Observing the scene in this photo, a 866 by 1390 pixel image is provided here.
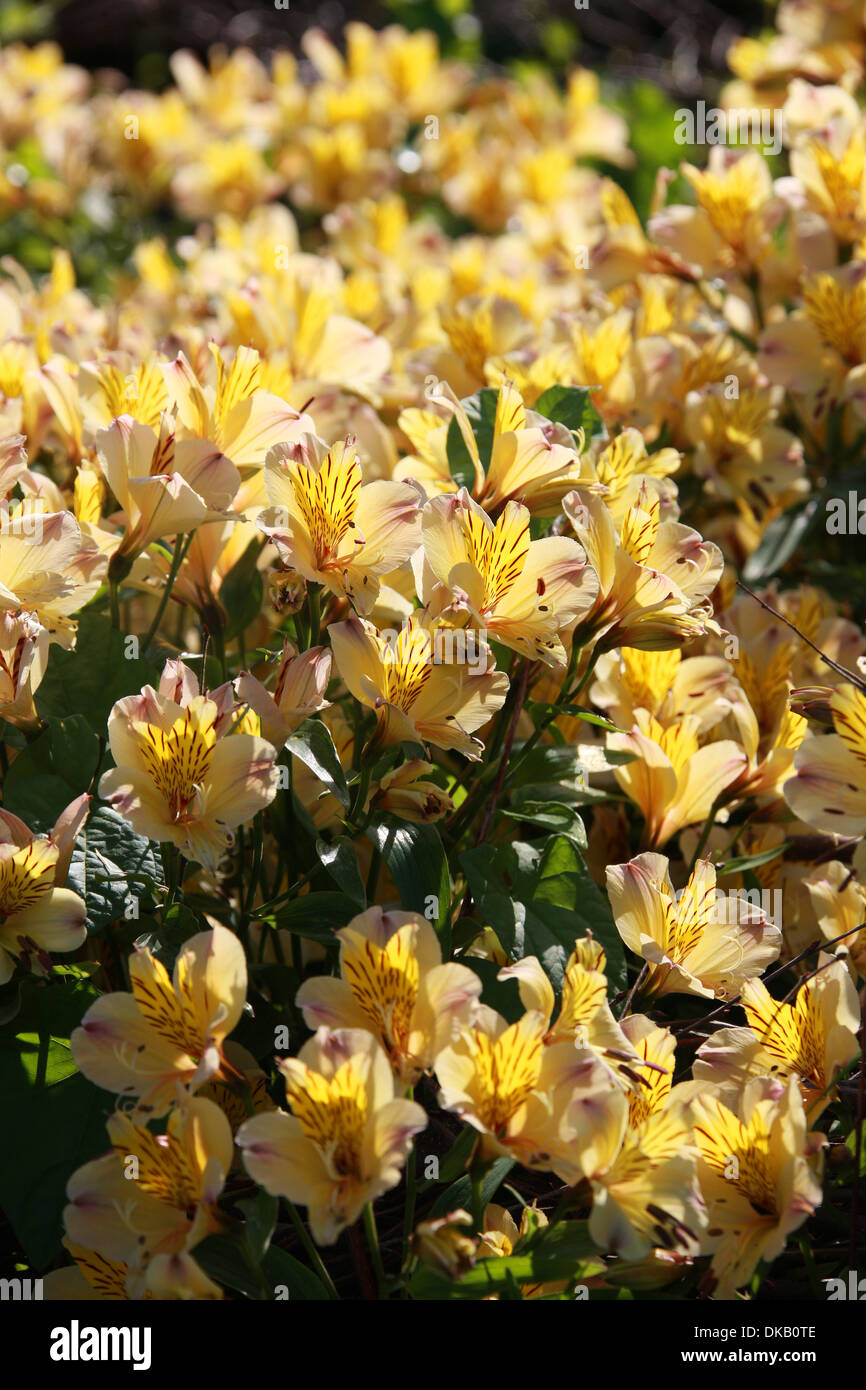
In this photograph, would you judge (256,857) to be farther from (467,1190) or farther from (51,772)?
(467,1190)

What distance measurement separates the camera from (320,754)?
93 cm

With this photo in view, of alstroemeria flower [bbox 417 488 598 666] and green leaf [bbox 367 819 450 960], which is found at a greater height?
alstroemeria flower [bbox 417 488 598 666]

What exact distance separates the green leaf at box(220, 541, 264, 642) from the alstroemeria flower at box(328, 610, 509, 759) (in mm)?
269

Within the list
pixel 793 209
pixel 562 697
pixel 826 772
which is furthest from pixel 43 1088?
pixel 793 209

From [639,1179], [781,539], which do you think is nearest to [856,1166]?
[639,1179]

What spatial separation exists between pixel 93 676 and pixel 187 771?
0.22 m

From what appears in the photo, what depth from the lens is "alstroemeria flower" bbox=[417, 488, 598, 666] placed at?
0.93 m

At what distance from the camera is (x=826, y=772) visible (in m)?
0.97

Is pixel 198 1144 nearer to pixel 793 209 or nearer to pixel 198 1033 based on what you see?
pixel 198 1033

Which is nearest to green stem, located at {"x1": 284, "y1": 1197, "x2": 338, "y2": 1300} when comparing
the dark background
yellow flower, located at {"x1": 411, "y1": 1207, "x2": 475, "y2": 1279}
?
Result: yellow flower, located at {"x1": 411, "y1": 1207, "x2": 475, "y2": 1279}

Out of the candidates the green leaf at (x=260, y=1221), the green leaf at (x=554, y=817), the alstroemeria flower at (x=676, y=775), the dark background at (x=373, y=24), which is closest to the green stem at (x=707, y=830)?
the alstroemeria flower at (x=676, y=775)

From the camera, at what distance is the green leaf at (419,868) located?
3.03 feet

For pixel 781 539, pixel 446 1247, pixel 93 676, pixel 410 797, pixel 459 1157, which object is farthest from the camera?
pixel 781 539

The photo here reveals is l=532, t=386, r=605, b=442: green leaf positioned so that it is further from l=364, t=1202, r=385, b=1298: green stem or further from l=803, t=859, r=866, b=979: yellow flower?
l=364, t=1202, r=385, b=1298: green stem
